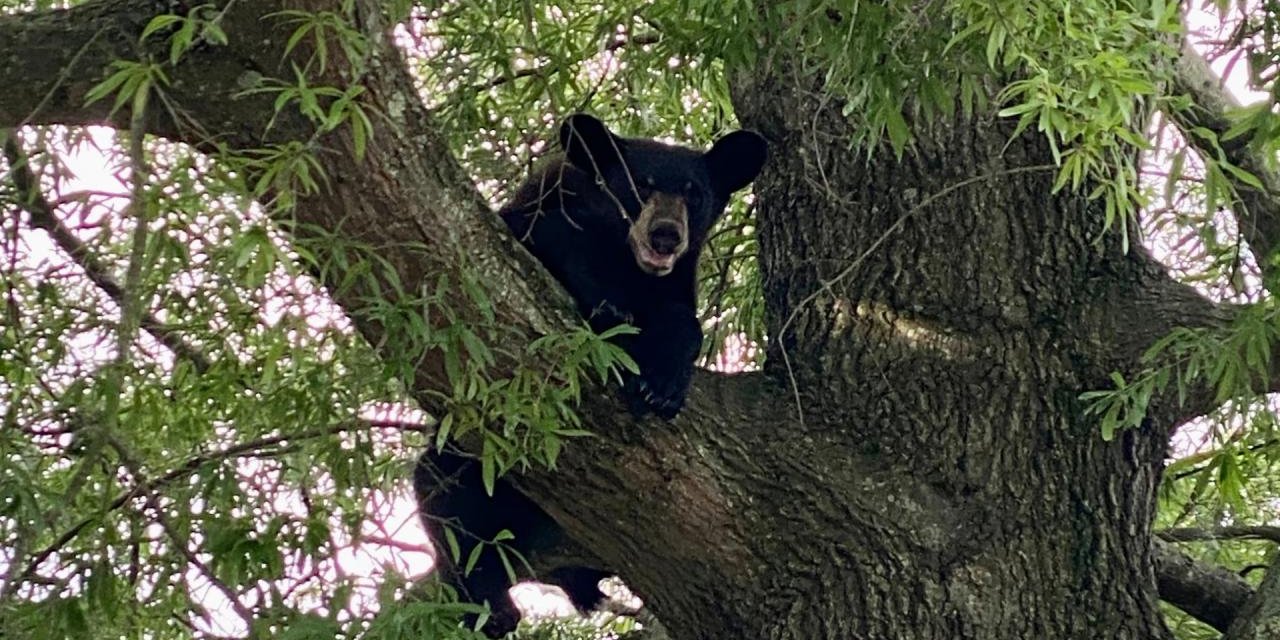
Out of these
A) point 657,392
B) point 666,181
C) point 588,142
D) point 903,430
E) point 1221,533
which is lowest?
point 1221,533

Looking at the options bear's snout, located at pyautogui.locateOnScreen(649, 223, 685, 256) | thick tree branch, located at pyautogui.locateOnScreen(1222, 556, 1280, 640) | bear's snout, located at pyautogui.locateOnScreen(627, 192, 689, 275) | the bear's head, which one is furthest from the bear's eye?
thick tree branch, located at pyautogui.locateOnScreen(1222, 556, 1280, 640)

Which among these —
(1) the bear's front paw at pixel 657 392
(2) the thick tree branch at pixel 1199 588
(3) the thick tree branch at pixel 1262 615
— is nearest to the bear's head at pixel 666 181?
(1) the bear's front paw at pixel 657 392

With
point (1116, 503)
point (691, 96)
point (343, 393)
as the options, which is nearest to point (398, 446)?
point (343, 393)

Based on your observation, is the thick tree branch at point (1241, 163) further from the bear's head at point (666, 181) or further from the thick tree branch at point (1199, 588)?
the bear's head at point (666, 181)

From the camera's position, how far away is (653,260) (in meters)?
4.80

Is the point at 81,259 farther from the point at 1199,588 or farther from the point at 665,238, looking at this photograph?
the point at 1199,588

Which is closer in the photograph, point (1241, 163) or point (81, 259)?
point (81, 259)

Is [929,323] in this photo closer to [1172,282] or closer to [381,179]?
[1172,282]

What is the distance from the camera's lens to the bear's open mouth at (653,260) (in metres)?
4.80

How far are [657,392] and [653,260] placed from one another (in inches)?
36.8

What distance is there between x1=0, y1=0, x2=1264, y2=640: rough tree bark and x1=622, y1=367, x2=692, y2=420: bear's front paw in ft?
0.16

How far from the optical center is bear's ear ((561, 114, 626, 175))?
4359mm

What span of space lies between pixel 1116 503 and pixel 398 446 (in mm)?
1952

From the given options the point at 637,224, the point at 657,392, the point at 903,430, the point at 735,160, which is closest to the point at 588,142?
the point at 637,224
